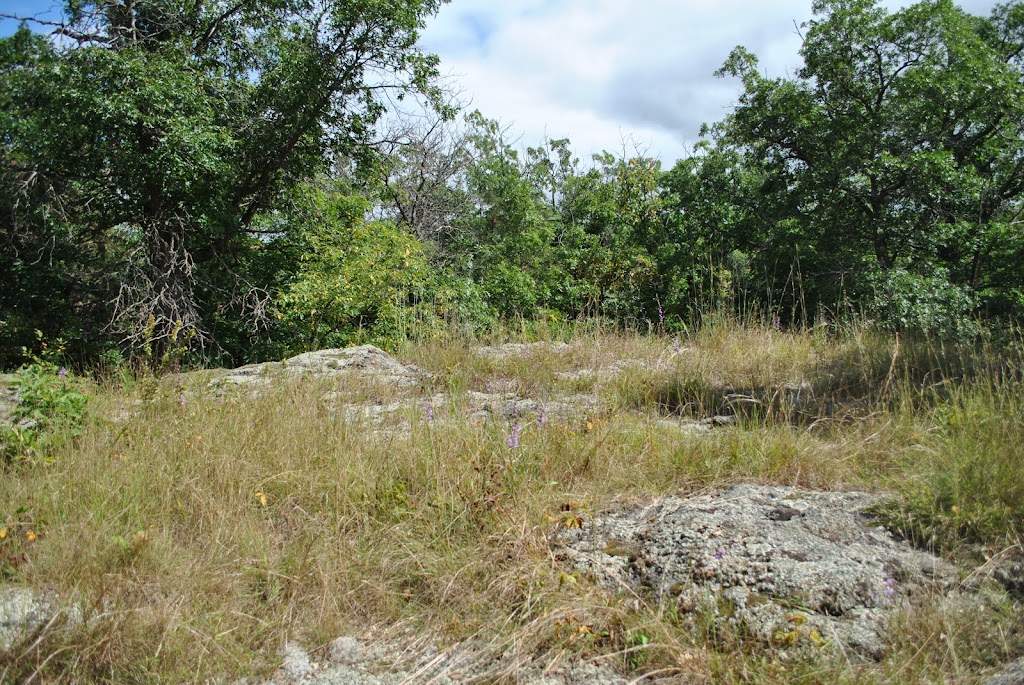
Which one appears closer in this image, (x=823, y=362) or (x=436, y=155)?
(x=823, y=362)

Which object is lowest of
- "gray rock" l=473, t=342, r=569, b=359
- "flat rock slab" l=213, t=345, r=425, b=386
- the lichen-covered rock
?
the lichen-covered rock

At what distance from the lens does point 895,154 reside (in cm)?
1221

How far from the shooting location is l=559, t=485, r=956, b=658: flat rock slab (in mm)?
2621

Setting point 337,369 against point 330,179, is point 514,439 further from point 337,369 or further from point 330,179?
point 330,179

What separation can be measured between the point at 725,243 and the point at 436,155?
260 inches

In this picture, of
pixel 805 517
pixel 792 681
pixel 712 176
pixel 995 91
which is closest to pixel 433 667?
pixel 792 681

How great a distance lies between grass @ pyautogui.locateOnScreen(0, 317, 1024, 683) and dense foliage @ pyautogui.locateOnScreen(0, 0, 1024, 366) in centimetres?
503

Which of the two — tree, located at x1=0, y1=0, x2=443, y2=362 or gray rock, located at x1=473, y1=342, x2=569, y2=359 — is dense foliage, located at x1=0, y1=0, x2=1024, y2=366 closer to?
tree, located at x1=0, y1=0, x2=443, y2=362

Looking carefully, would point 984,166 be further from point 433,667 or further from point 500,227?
point 433,667

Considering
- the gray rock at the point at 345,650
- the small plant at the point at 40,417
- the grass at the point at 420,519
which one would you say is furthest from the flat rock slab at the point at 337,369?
the gray rock at the point at 345,650

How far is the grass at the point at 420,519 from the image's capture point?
261 centimetres

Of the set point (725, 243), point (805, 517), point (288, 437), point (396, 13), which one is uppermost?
point (396, 13)

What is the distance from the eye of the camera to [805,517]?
3.31m

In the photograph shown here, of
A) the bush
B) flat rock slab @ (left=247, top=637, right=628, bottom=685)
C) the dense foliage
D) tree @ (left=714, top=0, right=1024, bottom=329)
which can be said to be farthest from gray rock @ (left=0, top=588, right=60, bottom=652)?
tree @ (left=714, top=0, right=1024, bottom=329)
